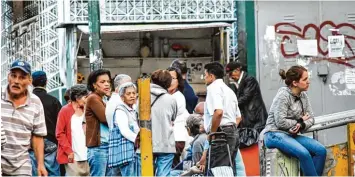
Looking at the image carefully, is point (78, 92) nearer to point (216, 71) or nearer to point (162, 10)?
point (216, 71)

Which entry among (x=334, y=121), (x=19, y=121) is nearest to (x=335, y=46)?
(x=334, y=121)

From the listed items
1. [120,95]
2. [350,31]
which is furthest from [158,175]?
[350,31]

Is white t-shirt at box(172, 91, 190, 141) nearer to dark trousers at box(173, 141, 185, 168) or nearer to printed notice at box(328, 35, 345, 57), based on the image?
dark trousers at box(173, 141, 185, 168)

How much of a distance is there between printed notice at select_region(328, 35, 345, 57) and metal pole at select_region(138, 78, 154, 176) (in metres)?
7.14

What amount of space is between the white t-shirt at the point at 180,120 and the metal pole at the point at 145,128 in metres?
2.01

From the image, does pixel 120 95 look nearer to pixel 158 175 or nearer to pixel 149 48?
pixel 158 175

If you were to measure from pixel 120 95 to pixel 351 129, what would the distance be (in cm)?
275

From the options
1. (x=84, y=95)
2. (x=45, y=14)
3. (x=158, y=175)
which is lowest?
(x=158, y=175)

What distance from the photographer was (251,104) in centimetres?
1688

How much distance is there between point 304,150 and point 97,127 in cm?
263

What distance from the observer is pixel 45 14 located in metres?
22.8

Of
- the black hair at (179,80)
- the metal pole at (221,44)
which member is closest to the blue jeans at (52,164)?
the black hair at (179,80)

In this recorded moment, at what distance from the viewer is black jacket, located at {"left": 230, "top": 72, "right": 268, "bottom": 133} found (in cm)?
1681

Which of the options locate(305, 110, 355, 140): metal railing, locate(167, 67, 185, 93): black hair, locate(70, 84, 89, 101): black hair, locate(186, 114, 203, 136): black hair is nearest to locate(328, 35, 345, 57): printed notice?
locate(167, 67, 185, 93): black hair
